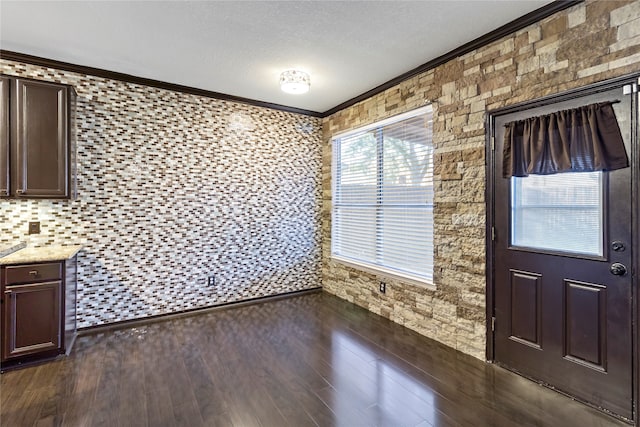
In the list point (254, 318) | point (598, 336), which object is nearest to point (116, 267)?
point (254, 318)

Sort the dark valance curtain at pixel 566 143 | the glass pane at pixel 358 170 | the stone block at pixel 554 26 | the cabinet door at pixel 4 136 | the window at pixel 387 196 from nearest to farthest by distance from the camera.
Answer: the dark valance curtain at pixel 566 143, the stone block at pixel 554 26, the cabinet door at pixel 4 136, the window at pixel 387 196, the glass pane at pixel 358 170

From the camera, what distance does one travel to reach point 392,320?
3.73 metres

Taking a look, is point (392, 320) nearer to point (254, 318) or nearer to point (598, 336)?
point (254, 318)

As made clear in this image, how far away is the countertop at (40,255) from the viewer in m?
2.63

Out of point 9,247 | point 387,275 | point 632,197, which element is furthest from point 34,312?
point 632,197

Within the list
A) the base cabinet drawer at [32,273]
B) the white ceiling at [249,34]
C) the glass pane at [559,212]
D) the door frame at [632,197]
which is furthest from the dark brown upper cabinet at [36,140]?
the glass pane at [559,212]

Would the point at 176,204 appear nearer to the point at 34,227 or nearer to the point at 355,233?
the point at 34,227

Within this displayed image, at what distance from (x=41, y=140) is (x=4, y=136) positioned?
0.83 feet

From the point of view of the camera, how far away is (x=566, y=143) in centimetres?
223

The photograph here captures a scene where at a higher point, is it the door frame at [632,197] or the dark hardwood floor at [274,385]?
the door frame at [632,197]

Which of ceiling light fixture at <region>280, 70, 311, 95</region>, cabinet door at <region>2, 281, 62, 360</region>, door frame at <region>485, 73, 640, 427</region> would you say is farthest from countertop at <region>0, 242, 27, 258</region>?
door frame at <region>485, 73, 640, 427</region>

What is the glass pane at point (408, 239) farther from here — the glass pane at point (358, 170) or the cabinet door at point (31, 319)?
the cabinet door at point (31, 319)

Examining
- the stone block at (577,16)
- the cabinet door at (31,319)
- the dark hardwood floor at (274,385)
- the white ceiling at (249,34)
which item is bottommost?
the dark hardwood floor at (274,385)

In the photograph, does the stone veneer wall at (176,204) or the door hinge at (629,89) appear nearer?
the door hinge at (629,89)
